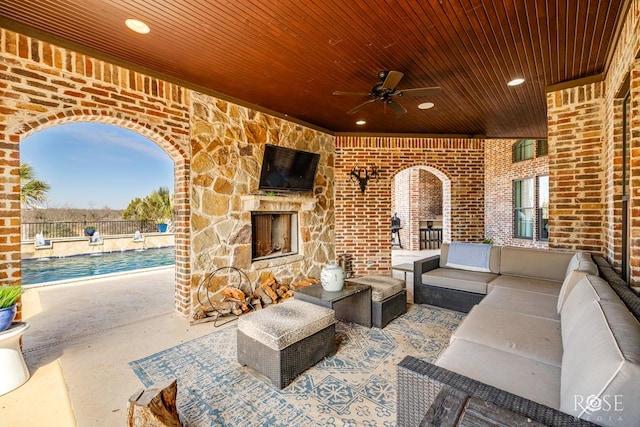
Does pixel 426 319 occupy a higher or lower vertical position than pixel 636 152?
lower

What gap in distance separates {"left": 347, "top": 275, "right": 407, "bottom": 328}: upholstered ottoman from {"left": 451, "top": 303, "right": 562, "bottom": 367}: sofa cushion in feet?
3.33

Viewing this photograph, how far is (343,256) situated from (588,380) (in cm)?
425

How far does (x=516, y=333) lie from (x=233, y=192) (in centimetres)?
327

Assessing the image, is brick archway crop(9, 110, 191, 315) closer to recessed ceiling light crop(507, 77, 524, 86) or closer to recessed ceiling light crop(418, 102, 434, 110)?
recessed ceiling light crop(418, 102, 434, 110)

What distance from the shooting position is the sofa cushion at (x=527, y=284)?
2790 millimetres

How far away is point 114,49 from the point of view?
2590mm

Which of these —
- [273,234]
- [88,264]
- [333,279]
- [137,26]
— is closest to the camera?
[137,26]

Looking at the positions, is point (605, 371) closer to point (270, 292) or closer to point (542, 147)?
point (270, 292)

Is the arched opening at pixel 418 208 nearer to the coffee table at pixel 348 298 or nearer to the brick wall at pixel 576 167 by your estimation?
the brick wall at pixel 576 167

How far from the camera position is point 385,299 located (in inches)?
121

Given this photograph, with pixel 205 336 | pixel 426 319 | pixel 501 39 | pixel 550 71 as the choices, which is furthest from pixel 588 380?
pixel 550 71

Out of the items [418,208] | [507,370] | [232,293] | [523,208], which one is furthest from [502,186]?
[507,370]

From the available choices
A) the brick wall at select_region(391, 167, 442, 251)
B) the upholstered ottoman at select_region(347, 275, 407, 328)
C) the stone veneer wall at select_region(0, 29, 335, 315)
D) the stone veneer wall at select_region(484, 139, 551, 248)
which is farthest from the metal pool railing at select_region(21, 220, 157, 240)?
the stone veneer wall at select_region(484, 139, 551, 248)

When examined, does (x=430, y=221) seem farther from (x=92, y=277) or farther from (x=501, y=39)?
(x=92, y=277)
